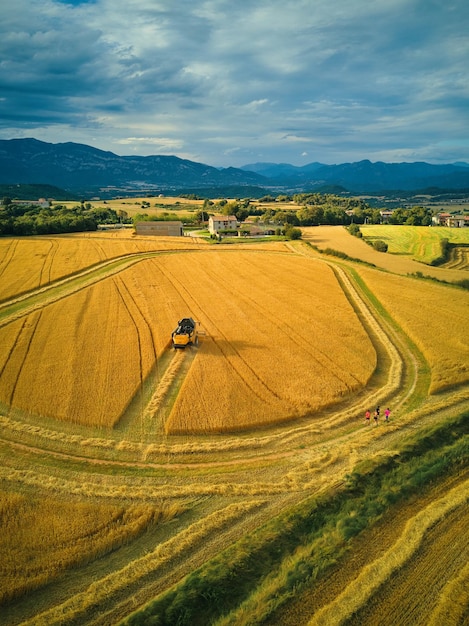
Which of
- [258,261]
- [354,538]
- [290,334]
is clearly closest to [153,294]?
[290,334]

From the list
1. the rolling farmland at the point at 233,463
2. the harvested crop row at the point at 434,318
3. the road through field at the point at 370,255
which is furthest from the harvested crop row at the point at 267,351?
the road through field at the point at 370,255

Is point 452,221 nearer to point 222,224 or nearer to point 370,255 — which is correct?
point 370,255

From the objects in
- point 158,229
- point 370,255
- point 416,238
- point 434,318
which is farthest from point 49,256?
point 416,238

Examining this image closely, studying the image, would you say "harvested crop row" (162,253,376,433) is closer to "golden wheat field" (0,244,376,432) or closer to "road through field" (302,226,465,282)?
"golden wheat field" (0,244,376,432)

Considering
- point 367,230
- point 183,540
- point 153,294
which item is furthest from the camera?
point 367,230

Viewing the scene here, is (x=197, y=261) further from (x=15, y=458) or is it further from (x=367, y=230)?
(x=367, y=230)

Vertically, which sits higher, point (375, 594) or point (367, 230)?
point (367, 230)

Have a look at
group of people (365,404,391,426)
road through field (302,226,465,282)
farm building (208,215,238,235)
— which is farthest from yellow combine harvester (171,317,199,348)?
farm building (208,215,238,235)
